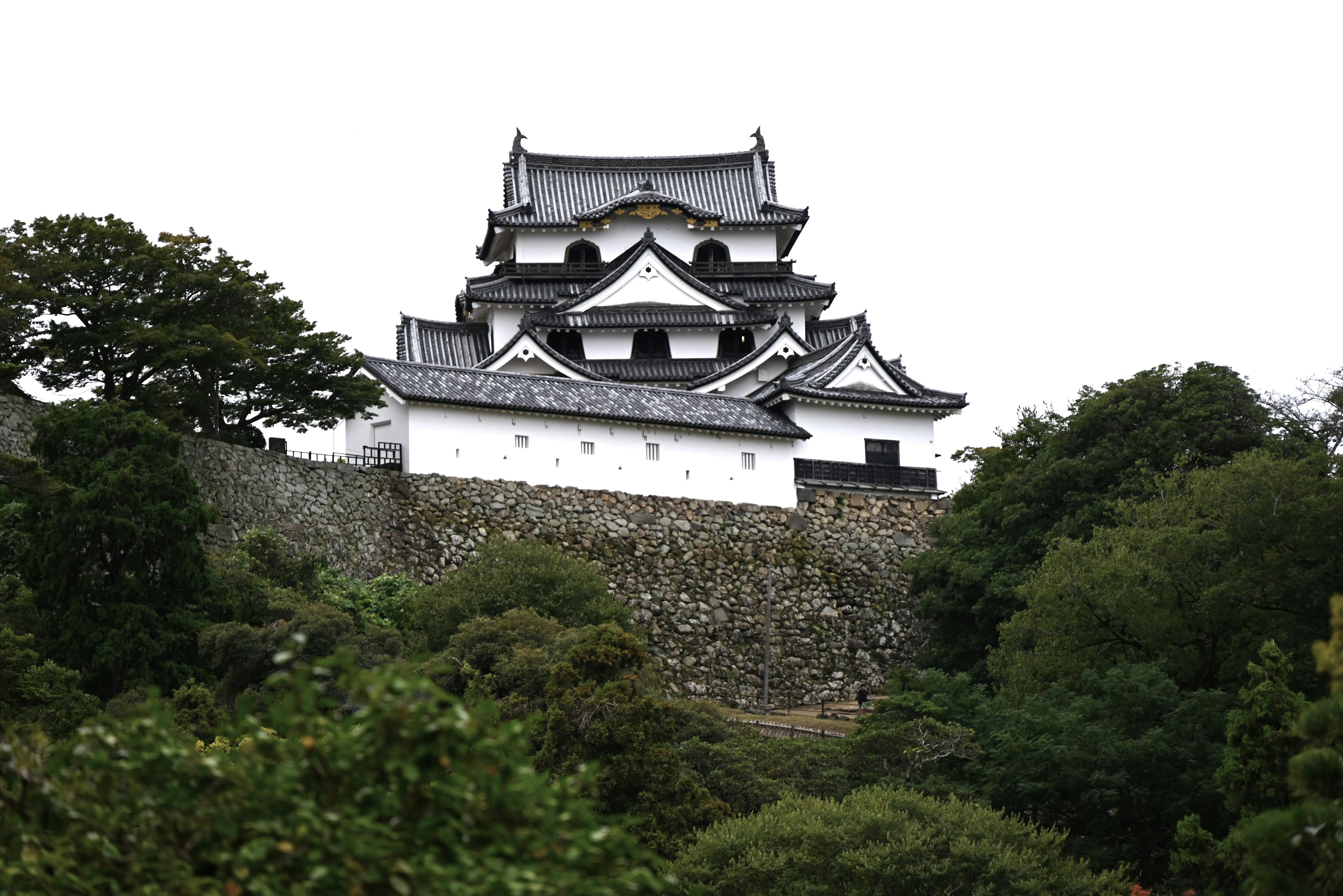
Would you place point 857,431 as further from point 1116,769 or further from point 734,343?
point 1116,769

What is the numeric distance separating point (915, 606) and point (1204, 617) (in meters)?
11.4

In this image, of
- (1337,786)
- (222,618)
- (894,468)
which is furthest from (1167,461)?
(1337,786)

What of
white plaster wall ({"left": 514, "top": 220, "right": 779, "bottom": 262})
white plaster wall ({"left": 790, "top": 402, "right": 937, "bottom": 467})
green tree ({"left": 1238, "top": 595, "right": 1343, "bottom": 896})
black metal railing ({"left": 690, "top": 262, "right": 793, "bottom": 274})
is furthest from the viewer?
black metal railing ({"left": 690, "top": 262, "right": 793, "bottom": 274})

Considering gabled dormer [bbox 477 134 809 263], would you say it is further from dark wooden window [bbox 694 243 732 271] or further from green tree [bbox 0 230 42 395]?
green tree [bbox 0 230 42 395]

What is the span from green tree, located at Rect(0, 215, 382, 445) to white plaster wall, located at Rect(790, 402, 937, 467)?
10421mm

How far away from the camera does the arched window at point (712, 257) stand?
144ft

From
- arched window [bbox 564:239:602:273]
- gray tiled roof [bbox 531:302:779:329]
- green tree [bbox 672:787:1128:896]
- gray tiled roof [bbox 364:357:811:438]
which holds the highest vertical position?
arched window [bbox 564:239:602:273]

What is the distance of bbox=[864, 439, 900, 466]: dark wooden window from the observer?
36062mm

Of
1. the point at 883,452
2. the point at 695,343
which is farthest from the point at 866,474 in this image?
the point at 695,343

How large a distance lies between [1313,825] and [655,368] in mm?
32630

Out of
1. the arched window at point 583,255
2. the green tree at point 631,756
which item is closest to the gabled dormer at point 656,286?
the arched window at point 583,255

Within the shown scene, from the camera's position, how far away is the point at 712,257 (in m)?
44.3

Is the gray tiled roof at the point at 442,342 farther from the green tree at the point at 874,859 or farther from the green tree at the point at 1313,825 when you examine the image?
the green tree at the point at 1313,825

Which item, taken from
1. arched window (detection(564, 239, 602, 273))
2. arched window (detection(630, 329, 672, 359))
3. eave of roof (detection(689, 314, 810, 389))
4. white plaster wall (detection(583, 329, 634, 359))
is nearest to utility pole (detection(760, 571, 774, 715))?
eave of roof (detection(689, 314, 810, 389))
